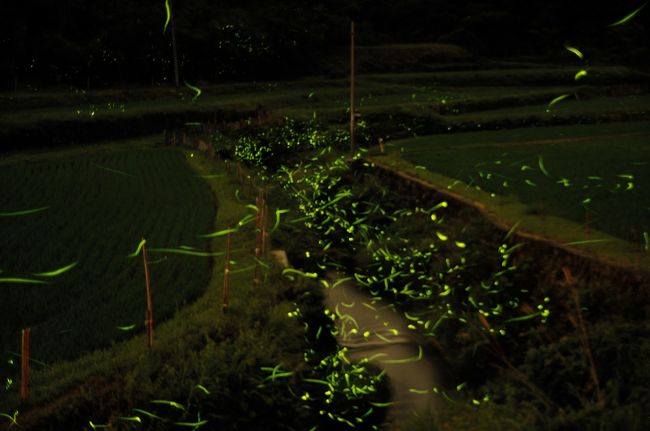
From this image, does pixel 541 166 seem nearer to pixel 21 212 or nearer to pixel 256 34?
pixel 21 212

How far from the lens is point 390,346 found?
935 cm

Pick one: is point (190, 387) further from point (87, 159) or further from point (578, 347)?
point (87, 159)

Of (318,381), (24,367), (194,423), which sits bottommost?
(318,381)

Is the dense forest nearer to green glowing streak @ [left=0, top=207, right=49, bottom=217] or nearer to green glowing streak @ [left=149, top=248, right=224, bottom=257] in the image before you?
green glowing streak @ [left=0, top=207, right=49, bottom=217]

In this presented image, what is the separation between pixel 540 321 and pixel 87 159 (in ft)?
54.8

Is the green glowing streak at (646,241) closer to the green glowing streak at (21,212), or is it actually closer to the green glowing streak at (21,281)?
the green glowing streak at (21,281)

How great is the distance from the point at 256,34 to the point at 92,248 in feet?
106

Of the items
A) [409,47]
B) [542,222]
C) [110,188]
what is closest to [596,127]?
[542,222]

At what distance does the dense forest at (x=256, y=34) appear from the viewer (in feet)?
114

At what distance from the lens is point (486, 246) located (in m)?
9.75

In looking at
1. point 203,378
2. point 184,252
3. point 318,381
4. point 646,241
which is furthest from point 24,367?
point 646,241

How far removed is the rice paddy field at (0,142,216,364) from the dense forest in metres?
17.4

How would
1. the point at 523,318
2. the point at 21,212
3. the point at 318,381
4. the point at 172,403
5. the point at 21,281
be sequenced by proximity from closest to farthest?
the point at 172,403, the point at 318,381, the point at 523,318, the point at 21,281, the point at 21,212

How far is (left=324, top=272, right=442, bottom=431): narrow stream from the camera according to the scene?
316 inches
